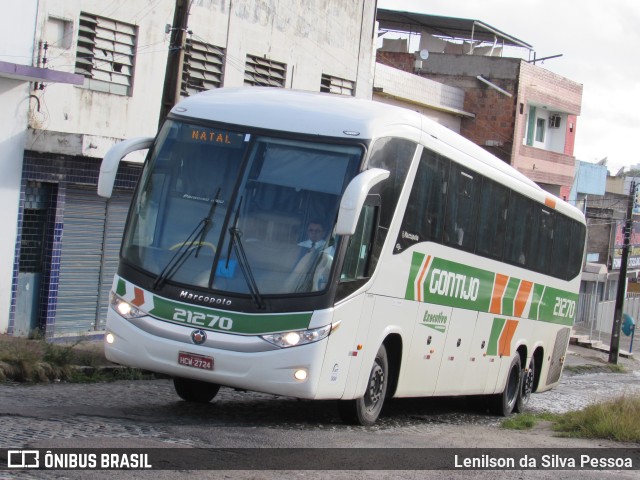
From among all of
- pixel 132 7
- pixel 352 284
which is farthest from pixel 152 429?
pixel 132 7

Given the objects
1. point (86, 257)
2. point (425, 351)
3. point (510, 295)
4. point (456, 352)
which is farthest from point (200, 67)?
point (425, 351)

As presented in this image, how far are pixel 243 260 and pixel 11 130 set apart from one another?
8865 millimetres

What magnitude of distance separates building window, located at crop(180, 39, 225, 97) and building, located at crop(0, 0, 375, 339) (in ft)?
0.10

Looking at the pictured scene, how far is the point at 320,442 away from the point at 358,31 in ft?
64.1

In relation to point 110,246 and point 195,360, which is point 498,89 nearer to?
point 110,246

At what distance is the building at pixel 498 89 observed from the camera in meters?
40.3

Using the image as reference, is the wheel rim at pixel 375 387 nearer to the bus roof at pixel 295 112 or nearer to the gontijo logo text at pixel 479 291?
the gontijo logo text at pixel 479 291

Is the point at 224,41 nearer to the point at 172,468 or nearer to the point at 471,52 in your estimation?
the point at 172,468

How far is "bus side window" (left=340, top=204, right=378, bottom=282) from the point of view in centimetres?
1016

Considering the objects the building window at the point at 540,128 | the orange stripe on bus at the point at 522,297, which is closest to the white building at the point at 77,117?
the orange stripe on bus at the point at 522,297

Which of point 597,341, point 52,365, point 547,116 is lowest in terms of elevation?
point 597,341

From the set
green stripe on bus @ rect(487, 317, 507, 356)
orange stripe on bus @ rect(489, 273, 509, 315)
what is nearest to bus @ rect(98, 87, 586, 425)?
orange stripe on bus @ rect(489, 273, 509, 315)

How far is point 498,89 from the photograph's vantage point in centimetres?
4012

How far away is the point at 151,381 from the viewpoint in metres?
15.2
